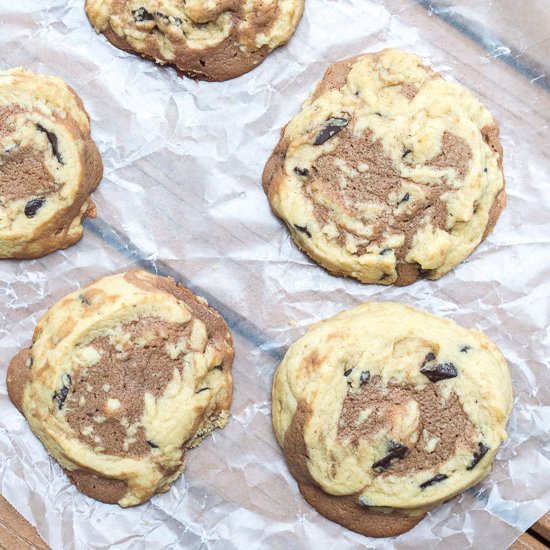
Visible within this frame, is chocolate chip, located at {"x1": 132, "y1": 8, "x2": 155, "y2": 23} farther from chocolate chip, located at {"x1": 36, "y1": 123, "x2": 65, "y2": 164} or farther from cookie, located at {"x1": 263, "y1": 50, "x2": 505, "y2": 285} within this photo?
cookie, located at {"x1": 263, "y1": 50, "x2": 505, "y2": 285}

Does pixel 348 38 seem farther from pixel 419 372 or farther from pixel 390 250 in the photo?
pixel 419 372

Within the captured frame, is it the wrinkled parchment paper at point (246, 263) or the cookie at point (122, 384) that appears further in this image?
the wrinkled parchment paper at point (246, 263)

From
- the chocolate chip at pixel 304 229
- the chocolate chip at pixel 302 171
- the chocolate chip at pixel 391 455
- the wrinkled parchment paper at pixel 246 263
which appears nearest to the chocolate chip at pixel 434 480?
the chocolate chip at pixel 391 455

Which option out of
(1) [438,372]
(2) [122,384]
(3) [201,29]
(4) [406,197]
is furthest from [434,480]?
(3) [201,29]

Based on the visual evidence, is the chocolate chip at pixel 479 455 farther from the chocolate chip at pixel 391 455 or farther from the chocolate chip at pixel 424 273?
the chocolate chip at pixel 424 273

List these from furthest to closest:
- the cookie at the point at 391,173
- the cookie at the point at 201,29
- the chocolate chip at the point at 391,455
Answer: the cookie at the point at 201,29 < the cookie at the point at 391,173 < the chocolate chip at the point at 391,455

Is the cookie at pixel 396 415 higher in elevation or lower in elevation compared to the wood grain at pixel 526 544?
higher

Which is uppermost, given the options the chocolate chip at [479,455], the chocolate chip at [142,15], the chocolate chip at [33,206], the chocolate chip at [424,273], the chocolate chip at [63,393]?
the chocolate chip at [142,15]

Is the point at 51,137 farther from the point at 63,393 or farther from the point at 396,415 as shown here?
the point at 396,415

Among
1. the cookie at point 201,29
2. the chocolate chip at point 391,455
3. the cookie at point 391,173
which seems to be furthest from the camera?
the cookie at point 201,29
